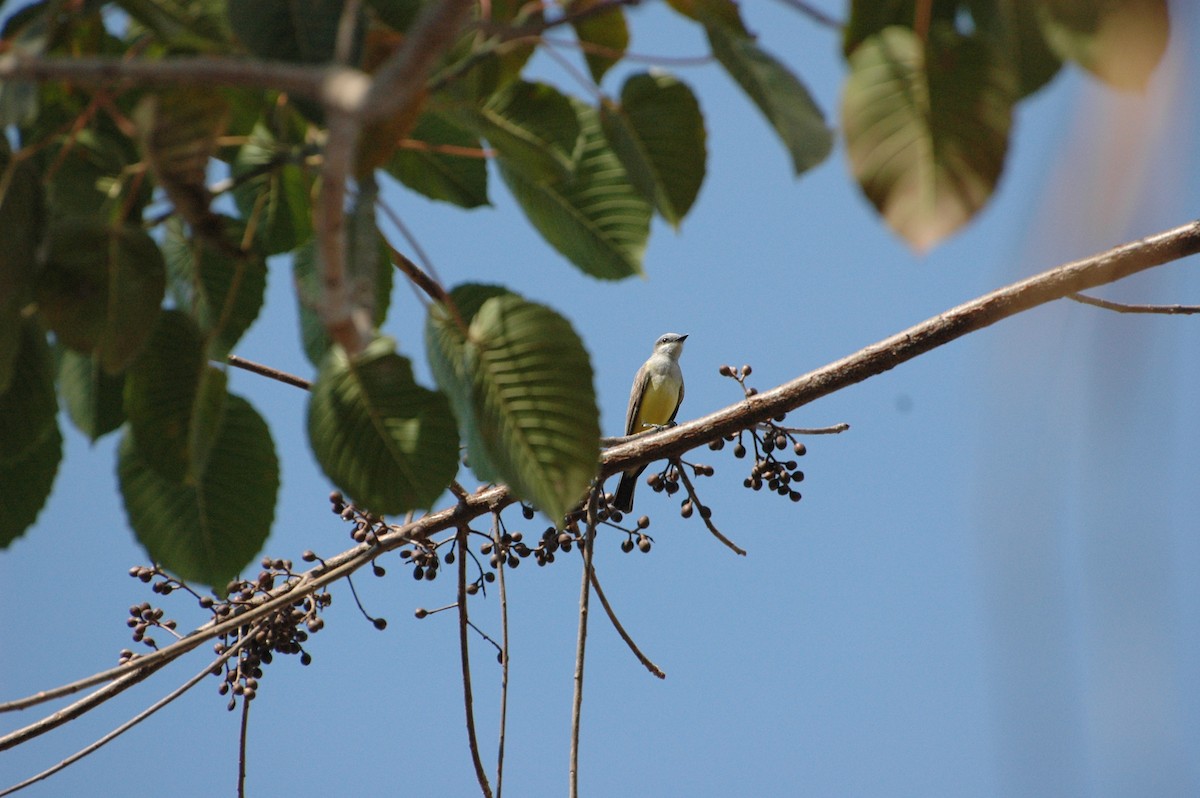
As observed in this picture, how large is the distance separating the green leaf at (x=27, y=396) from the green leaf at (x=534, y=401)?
2.22 ft

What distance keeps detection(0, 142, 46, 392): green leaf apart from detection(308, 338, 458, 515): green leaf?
1.47 ft

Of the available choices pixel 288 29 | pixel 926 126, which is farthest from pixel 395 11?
pixel 926 126

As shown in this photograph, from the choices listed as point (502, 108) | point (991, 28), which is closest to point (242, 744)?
point (502, 108)

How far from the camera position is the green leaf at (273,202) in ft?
6.18

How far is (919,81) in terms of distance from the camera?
1.13 meters

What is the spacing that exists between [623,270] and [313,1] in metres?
0.66

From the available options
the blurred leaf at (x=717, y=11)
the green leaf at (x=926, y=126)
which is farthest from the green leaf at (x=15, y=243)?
the green leaf at (x=926, y=126)

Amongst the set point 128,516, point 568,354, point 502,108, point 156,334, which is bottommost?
point 128,516

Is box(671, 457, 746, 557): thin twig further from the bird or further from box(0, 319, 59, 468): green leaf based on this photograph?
the bird

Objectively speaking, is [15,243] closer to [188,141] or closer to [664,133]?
[188,141]

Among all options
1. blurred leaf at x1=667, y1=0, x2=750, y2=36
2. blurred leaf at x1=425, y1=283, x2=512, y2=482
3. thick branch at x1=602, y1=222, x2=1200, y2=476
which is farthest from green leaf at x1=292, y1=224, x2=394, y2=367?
thick branch at x1=602, y1=222, x2=1200, y2=476

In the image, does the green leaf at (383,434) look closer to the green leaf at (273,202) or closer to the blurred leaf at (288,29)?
the green leaf at (273,202)

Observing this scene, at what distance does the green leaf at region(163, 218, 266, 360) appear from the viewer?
1.83 m

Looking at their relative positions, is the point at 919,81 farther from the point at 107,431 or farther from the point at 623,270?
the point at 107,431
